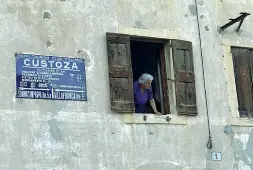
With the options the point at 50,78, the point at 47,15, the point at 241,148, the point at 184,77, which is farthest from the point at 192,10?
the point at 50,78

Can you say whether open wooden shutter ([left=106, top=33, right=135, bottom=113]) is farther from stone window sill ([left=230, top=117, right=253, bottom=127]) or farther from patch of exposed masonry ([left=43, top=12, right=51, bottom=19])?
stone window sill ([left=230, top=117, right=253, bottom=127])

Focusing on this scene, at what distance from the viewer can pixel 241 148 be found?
34.9 ft

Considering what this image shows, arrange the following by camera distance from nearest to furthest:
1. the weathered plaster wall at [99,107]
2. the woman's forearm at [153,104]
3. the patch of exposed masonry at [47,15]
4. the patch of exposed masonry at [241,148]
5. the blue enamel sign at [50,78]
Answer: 1. the weathered plaster wall at [99,107]
2. the blue enamel sign at [50,78]
3. the patch of exposed masonry at [47,15]
4. the woman's forearm at [153,104]
5. the patch of exposed masonry at [241,148]

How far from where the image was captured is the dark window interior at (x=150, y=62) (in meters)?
10.7

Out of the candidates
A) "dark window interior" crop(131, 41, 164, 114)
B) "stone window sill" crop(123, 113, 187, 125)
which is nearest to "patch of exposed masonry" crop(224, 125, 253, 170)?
"stone window sill" crop(123, 113, 187, 125)

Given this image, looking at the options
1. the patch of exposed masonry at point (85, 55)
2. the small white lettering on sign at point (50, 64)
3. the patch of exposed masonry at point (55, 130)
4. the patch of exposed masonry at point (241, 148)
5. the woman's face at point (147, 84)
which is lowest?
the patch of exposed masonry at point (241, 148)

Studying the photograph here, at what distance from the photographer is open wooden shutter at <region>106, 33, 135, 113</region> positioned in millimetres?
9766

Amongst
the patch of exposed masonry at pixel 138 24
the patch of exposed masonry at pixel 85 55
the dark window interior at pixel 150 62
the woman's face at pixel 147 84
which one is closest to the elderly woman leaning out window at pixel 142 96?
the woman's face at pixel 147 84

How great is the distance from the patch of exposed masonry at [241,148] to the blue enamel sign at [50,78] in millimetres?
2738

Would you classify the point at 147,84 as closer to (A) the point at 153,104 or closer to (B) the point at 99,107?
(A) the point at 153,104

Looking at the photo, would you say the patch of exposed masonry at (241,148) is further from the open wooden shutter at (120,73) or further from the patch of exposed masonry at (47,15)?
the patch of exposed masonry at (47,15)

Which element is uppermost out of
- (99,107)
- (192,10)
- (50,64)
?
(192,10)

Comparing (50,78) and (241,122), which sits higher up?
(50,78)

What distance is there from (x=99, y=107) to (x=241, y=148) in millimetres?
2677
